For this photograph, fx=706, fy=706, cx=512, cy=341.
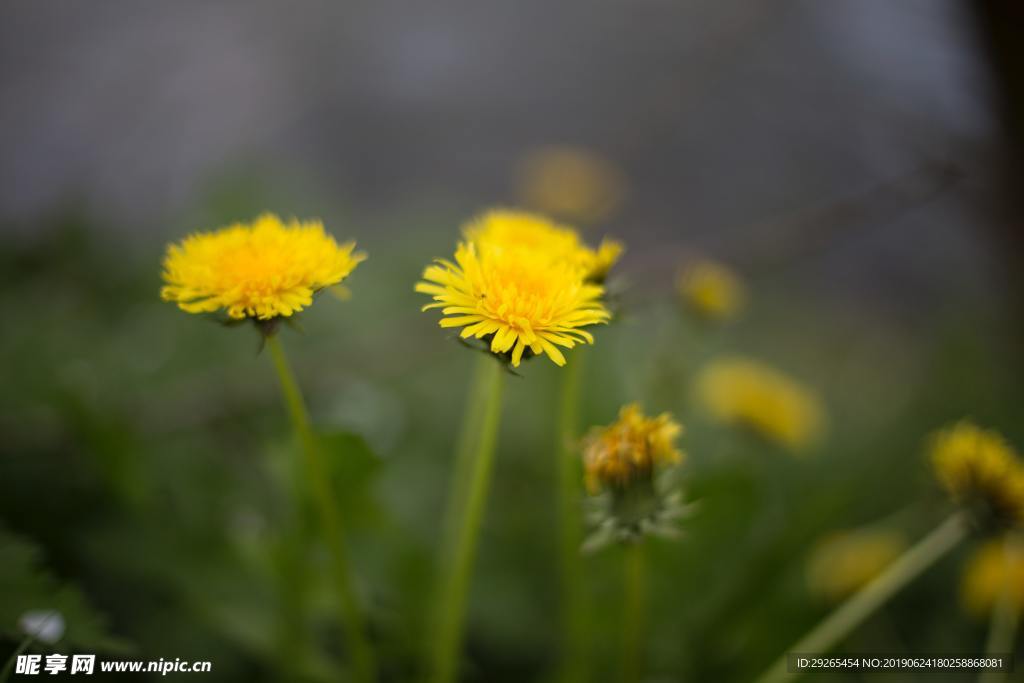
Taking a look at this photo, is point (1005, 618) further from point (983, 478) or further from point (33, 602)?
point (33, 602)

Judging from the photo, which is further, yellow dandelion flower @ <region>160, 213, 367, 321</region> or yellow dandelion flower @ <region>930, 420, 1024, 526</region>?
yellow dandelion flower @ <region>930, 420, 1024, 526</region>

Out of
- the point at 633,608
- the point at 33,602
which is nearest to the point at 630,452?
the point at 633,608

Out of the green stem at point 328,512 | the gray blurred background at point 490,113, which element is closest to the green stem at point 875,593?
the green stem at point 328,512

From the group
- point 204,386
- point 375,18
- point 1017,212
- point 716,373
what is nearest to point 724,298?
point 716,373

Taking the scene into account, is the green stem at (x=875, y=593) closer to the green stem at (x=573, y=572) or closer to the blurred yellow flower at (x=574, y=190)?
the green stem at (x=573, y=572)

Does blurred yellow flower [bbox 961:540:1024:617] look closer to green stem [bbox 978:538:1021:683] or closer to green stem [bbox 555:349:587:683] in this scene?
green stem [bbox 978:538:1021:683]

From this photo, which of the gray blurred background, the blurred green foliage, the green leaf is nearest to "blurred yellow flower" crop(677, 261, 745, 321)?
the blurred green foliage
